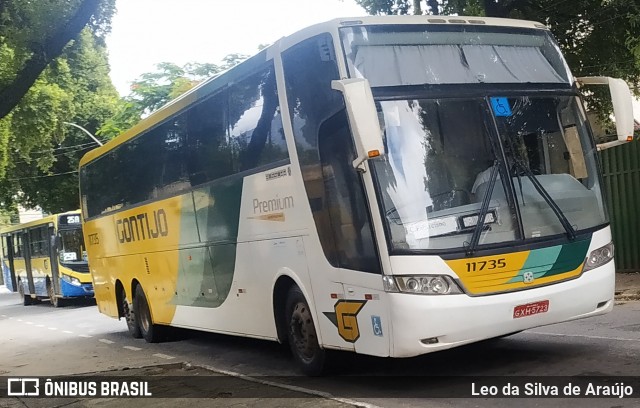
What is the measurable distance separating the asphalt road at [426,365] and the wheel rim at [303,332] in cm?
29

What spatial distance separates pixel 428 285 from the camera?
22.7 ft

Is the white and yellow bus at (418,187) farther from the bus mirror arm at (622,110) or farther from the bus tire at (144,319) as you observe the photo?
the bus tire at (144,319)

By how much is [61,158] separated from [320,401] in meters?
39.7

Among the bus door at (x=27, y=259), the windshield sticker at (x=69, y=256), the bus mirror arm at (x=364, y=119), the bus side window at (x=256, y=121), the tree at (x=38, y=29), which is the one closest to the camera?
the bus mirror arm at (x=364, y=119)

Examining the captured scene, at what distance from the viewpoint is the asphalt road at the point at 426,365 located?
7043mm

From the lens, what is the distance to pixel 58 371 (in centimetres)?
1187

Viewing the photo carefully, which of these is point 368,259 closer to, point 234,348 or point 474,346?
point 474,346

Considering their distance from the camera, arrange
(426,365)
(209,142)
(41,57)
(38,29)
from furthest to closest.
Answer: (38,29) < (41,57) < (209,142) < (426,365)

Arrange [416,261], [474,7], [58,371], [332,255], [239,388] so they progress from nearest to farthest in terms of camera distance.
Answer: [416,261] → [332,255] → [239,388] → [58,371] → [474,7]

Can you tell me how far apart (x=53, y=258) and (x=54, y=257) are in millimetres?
119

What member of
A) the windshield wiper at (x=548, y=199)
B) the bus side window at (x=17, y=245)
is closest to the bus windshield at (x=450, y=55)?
the windshield wiper at (x=548, y=199)

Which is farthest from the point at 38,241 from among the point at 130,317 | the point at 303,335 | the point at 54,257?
the point at 303,335

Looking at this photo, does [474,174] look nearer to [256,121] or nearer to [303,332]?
[303,332]

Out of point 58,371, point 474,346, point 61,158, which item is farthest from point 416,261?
point 61,158
